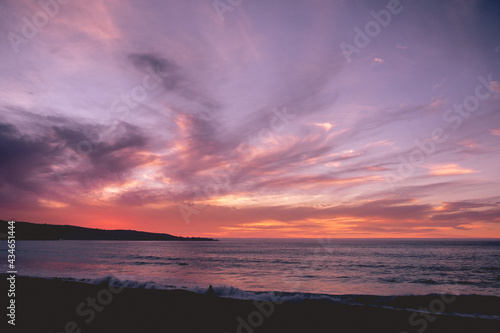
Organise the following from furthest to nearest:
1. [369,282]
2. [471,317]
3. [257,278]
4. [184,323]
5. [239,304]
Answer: [257,278] → [369,282] → [239,304] → [471,317] → [184,323]

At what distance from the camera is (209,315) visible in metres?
13.3

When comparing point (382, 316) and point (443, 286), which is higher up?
point (382, 316)

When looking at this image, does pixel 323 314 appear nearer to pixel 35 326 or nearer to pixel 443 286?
pixel 35 326

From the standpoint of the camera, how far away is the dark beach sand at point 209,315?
463 inches

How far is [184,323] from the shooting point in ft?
39.7

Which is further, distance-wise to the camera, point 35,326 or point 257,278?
Answer: point 257,278

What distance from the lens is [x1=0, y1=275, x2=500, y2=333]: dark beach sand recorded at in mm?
11750

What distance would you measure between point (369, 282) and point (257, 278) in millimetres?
11814

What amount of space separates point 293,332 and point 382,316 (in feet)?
16.6

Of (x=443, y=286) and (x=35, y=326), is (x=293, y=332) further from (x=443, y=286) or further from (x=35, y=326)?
(x=443, y=286)

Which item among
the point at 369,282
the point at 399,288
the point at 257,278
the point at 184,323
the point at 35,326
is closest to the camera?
the point at 35,326

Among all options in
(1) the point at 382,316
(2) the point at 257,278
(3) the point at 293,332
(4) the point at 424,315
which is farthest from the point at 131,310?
(2) the point at 257,278

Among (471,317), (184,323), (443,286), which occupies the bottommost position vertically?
(443,286)

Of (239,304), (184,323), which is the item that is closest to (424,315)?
(239,304)
